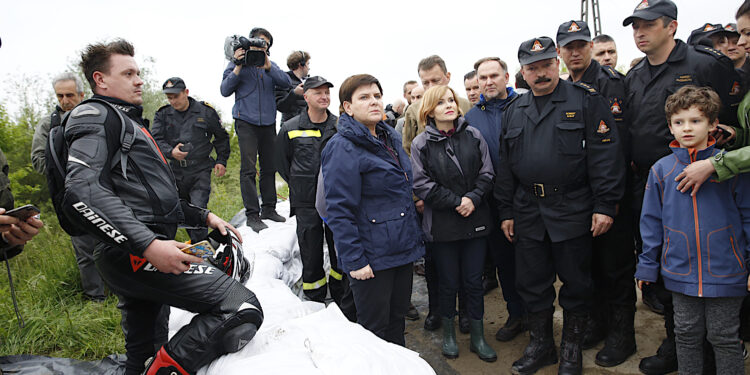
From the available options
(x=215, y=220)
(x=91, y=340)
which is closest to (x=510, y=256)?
(x=215, y=220)

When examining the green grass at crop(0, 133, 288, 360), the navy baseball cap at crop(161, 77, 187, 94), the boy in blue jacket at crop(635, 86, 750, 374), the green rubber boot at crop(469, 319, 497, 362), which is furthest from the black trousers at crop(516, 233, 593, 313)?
the navy baseball cap at crop(161, 77, 187, 94)

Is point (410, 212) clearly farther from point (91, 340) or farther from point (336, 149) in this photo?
point (91, 340)

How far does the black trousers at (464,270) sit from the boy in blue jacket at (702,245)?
1.08 metres

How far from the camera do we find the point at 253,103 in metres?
4.58

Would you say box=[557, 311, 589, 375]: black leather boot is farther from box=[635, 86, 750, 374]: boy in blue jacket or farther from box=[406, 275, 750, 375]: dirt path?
box=[635, 86, 750, 374]: boy in blue jacket

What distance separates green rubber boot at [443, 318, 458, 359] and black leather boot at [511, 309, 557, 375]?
0.42 meters

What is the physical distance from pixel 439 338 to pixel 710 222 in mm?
1966

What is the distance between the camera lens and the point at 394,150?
2674 mm

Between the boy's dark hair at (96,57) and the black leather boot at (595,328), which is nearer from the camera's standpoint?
the boy's dark hair at (96,57)

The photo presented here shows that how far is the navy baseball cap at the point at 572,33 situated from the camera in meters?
2.93

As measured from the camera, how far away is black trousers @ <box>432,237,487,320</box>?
9.68 ft

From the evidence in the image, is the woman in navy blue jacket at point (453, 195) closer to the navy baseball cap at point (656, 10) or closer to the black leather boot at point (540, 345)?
the black leather boot at point (540, 345)

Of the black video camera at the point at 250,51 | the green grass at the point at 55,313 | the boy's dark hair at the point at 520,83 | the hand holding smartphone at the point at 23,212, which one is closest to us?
the hand holding smartphone at the point at 23,212

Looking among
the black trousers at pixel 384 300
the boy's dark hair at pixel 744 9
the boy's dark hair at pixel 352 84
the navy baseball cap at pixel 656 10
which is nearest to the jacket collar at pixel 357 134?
the boy's dark hair at pixel 352 84
